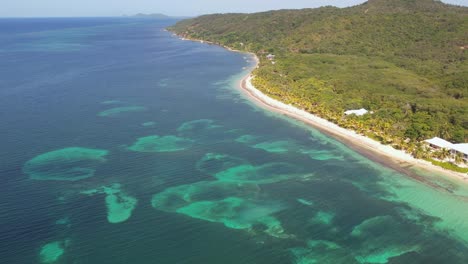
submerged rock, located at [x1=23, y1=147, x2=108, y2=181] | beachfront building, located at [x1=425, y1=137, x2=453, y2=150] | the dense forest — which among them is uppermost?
the dense forest

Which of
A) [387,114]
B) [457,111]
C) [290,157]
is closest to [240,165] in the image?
[290,157]

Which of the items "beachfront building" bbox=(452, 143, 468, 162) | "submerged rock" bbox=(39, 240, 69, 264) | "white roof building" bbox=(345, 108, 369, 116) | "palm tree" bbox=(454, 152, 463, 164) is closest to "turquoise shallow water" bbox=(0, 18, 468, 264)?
"submerged rock" bbox=(39, 240, 69, 264)

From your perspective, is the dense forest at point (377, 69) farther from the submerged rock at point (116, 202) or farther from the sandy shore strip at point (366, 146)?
the submerged rock at point (116, 202)

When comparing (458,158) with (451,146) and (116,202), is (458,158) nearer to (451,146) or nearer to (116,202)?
(451,146)

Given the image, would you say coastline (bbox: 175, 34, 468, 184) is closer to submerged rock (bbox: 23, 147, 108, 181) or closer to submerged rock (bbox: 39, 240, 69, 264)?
submerged rock (bbox: 23, 147, 108, 181)

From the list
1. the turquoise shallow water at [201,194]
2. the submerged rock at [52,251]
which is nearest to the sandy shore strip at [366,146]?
the turquoise shallow water at [201,194]

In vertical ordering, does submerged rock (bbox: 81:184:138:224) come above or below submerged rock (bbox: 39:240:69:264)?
above
